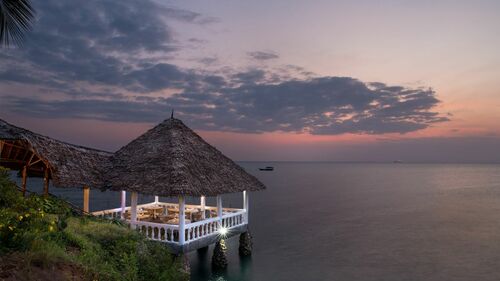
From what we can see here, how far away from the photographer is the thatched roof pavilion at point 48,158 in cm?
1658

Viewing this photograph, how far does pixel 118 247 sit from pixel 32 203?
3167 millimetres

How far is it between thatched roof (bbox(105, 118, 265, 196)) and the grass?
2.29 metres

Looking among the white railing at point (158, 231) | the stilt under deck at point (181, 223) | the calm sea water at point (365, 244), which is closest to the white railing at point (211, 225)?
the stilt under deck at point (181, 223)

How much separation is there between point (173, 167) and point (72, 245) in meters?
6.15

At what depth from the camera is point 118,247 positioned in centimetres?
1352

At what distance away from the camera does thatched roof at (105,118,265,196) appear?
55.9ft

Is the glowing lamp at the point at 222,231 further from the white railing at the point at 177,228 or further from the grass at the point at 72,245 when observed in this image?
the grass at the point at 72,245

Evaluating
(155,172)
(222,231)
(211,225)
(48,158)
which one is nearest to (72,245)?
(155,172)

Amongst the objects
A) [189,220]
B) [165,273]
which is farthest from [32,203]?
[189,220]

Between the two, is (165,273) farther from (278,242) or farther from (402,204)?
(402,204)

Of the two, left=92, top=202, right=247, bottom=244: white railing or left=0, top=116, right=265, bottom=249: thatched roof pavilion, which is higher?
left=0, top=116, right=265, bottom=249: thatched roof pavilion

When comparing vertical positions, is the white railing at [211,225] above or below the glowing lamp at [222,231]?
above

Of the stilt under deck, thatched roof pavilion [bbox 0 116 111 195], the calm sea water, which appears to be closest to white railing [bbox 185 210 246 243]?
the stilt under deck

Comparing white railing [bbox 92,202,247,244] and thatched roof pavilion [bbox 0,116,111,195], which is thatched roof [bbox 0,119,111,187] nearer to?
thatched roof pavilion [bbox 0,116,111,195]
